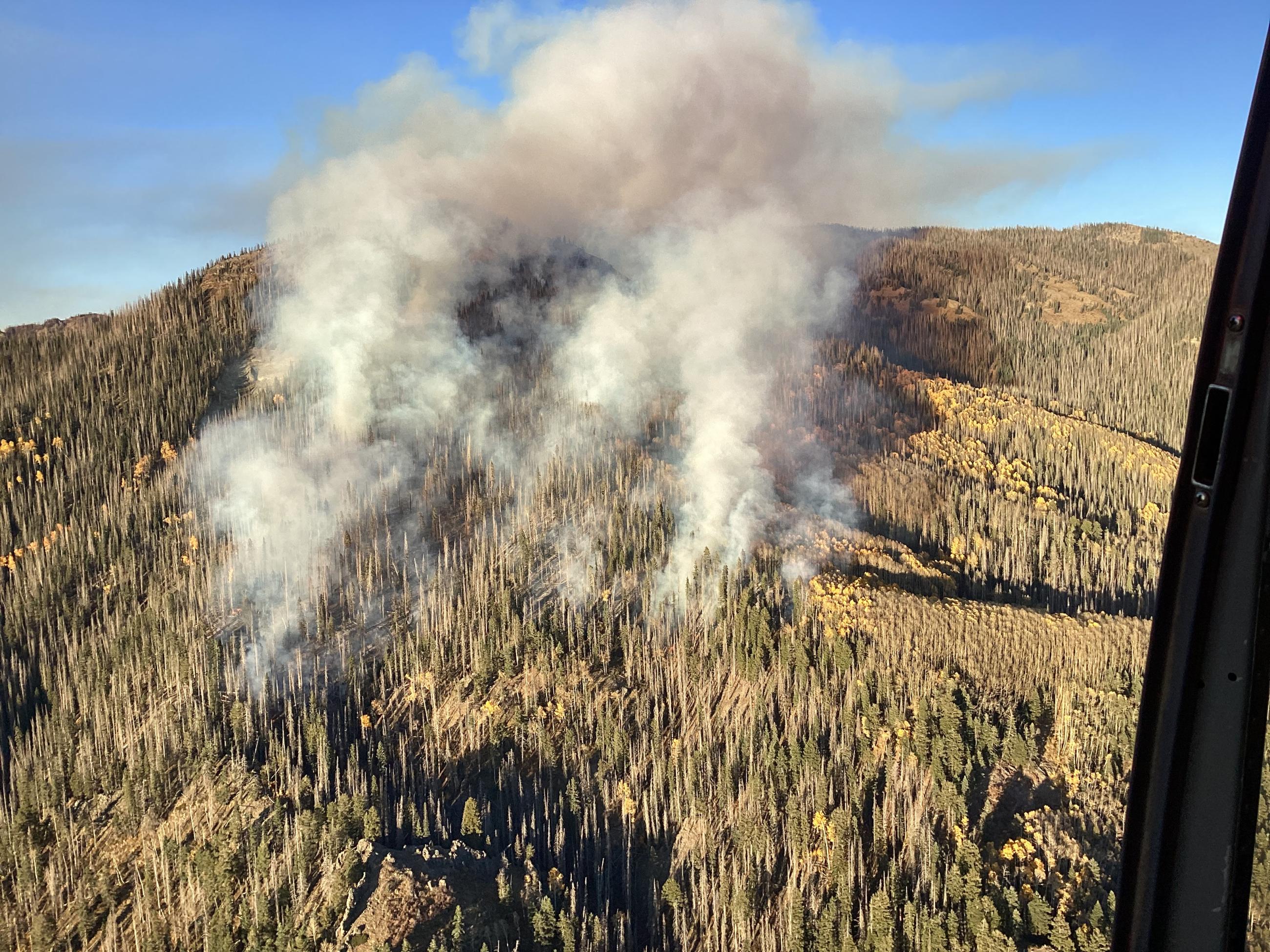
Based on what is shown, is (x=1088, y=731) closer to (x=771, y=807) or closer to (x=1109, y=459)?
(x=771, y=807)

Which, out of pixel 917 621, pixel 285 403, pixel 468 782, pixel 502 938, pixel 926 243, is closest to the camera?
pixel 502 938

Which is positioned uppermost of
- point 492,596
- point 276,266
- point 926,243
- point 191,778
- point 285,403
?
point 926,243

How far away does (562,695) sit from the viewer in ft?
161

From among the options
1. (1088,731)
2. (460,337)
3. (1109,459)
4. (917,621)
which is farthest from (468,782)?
(1109,459)

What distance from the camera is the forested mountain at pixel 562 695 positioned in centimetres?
3344

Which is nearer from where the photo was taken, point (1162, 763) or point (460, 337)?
point (1162, 763)

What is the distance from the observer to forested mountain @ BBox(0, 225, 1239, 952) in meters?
33.4

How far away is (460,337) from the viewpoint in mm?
95188

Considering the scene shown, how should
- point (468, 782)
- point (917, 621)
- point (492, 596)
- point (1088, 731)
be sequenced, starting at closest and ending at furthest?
point (1088, 731)
point (468, 782)
point (917, 621)
point (492, 596)

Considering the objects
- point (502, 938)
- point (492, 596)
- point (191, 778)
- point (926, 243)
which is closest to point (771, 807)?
point (502, 938)

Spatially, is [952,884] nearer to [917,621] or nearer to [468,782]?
[917,621]

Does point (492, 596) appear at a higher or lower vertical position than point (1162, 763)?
lower

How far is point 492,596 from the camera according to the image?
5844 cm

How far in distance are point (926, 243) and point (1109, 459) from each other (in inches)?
3232
